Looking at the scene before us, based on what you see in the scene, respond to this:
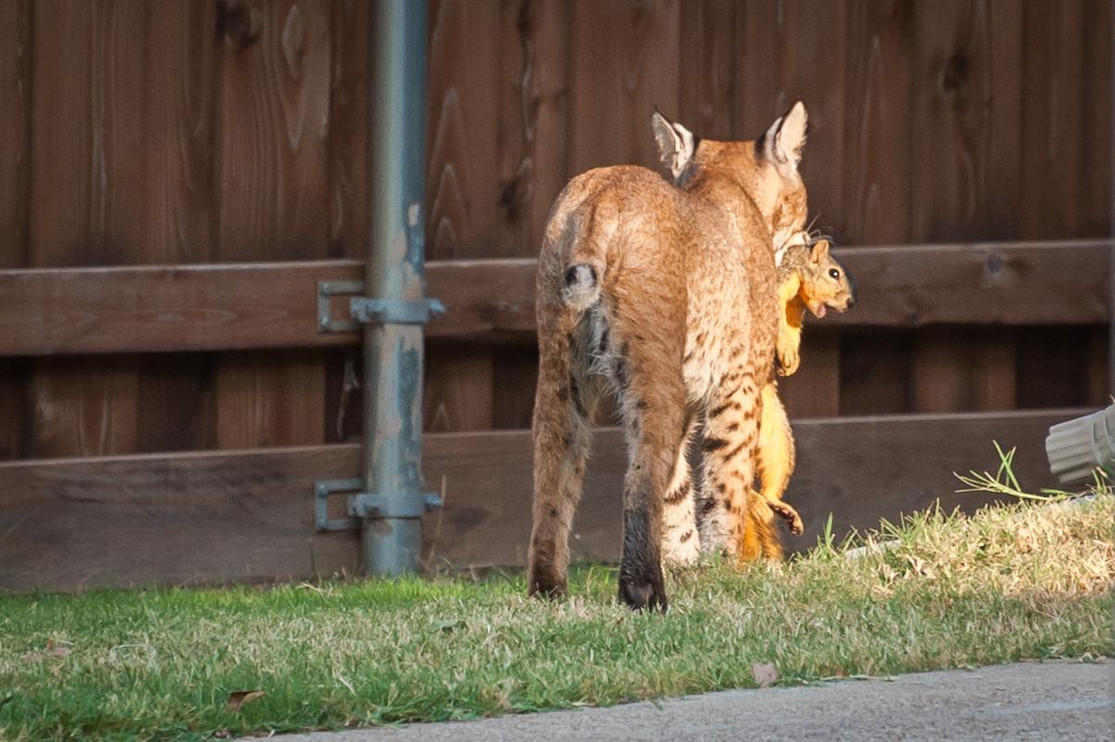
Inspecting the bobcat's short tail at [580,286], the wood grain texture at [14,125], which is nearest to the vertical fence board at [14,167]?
the wood grain texture at [14,125]

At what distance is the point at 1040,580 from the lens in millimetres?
5648

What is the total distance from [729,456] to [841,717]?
2.37 meters

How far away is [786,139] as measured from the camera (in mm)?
6863

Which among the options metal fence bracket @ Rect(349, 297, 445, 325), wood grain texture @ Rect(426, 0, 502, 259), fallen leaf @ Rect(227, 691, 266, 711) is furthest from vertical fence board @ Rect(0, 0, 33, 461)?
fallen leaf @ Rect(227, 691, 266, 711)

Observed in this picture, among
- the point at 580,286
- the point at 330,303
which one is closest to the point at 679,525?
the point at 580,286

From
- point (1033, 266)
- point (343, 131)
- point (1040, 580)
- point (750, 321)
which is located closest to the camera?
point (1040, 580)

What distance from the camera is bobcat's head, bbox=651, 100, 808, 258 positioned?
681 cm

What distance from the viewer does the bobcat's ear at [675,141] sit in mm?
6895

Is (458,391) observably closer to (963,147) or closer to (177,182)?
(177,182)

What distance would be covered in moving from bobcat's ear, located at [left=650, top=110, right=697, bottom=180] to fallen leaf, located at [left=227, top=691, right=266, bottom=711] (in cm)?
341

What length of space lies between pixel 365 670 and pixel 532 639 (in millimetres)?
582

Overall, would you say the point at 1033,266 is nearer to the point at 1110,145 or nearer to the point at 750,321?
the point at 1110,145

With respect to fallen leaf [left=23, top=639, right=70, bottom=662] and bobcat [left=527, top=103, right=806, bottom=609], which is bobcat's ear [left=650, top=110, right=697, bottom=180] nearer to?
bobcat [left=527, top=103, right=806, bottom=609]

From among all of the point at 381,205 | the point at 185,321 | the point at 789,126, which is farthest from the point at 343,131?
the point at 789,126
